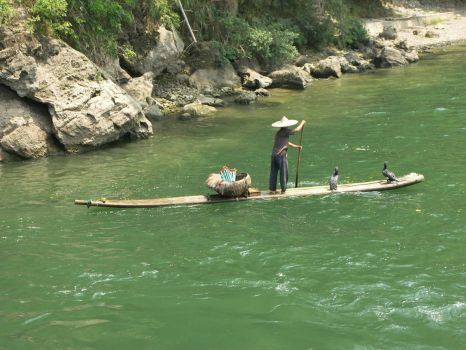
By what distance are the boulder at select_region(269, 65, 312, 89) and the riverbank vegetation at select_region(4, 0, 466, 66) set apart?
4.63 ft

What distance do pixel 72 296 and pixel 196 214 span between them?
4.40 m

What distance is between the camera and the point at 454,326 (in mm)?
8039

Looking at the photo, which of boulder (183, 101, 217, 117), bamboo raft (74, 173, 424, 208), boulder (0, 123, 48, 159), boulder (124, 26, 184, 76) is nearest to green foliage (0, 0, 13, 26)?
boulder (0, 123, 48, 159)

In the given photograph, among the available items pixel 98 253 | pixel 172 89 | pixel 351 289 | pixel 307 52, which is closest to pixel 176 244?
pixel 98 253

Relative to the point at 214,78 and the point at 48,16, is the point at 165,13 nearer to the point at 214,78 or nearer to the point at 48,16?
the point at 214,78

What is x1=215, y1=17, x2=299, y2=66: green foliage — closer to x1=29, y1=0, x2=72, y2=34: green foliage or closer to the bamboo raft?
x1=29, y1=0, x2=72, y2=34: green foliage

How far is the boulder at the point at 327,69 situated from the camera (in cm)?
3334

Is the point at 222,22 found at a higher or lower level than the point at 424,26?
higher

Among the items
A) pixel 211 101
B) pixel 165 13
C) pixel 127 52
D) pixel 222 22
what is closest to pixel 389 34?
pixel 222 22

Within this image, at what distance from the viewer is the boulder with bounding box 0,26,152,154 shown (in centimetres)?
1934

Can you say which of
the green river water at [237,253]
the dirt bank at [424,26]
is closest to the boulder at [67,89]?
the green river water at [237,253]

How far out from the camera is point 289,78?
30.6m

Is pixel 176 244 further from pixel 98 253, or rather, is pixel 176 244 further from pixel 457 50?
pixel 457 50

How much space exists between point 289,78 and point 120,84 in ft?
31.2
